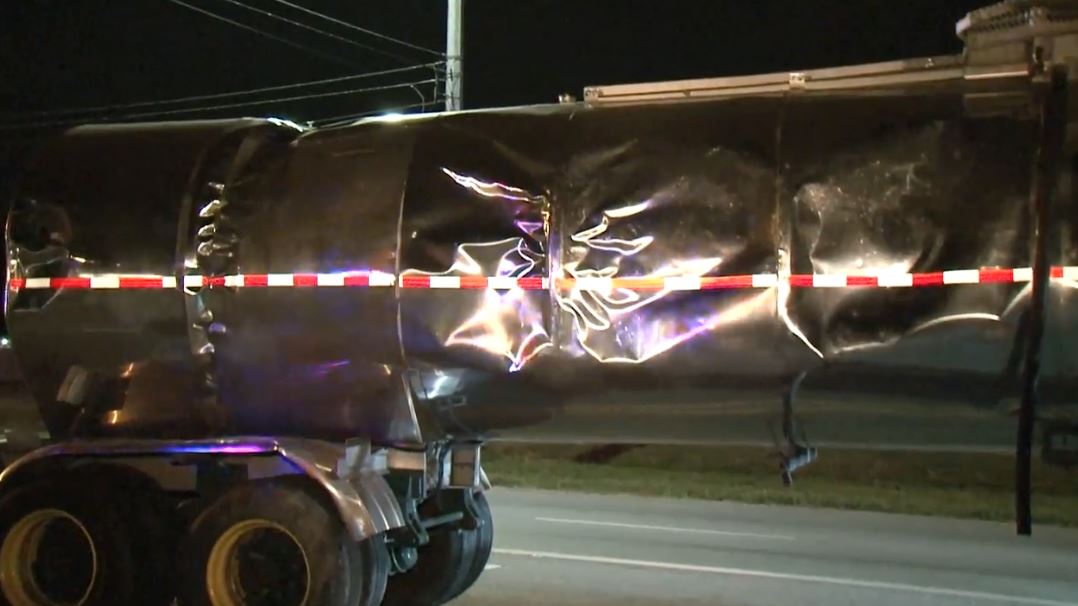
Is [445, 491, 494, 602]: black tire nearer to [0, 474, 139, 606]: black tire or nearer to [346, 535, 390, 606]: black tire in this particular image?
[346, 535, 390, 606]: black tire

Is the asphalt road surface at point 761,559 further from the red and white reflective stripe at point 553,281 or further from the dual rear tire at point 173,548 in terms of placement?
the red and white reflective stripe at point 553,281

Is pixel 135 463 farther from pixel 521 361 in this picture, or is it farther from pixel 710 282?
pixel 710 282

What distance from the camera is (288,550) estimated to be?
5.76 m

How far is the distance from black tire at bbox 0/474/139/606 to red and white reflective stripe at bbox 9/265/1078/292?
3.64 ft

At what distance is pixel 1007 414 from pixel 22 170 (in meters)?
5.23

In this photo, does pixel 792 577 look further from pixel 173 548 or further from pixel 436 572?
pixel 173 548

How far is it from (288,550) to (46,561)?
1467mm

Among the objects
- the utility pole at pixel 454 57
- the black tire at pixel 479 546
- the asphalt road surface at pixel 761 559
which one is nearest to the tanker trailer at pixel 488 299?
the black tire at pixel 479 546

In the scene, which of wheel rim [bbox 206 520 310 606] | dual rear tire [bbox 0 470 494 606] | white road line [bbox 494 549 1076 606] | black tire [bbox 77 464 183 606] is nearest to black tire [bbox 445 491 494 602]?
dual rear tire [bbox 0 470 494 606]

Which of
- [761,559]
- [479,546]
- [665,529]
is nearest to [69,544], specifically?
[479,546]

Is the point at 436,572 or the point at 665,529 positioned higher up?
the point at 436,572

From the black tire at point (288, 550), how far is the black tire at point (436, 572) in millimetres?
1205

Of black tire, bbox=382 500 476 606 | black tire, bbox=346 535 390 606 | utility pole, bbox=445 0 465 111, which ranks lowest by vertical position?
black tire, bbox=382 500 476 606

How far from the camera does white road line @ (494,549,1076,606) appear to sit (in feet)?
26.5
